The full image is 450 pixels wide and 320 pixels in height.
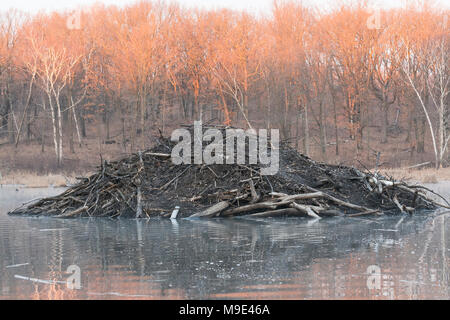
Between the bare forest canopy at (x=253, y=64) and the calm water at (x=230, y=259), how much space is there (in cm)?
2234

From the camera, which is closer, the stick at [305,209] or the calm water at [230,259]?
the calm water at [230,259]

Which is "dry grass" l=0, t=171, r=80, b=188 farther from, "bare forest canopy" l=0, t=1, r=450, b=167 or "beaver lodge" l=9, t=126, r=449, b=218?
"beaver lodge" l=9, t=126, r=449, b=218

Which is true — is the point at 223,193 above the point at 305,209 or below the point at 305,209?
above

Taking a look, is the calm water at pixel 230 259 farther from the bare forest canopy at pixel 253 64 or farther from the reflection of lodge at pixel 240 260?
the bare forest canopy at pixel 253 64

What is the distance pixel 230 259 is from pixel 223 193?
6152 millimetres

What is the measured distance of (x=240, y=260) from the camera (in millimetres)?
7535

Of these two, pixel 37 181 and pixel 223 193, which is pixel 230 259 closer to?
pixel 223 193

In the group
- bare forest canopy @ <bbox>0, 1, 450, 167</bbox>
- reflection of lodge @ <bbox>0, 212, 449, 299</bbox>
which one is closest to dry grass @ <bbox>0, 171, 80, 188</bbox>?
bare forest canopy @ <bbox>0, 1, 450, 167</bbox>

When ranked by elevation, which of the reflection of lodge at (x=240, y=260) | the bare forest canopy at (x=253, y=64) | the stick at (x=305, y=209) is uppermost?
the bare forest canopy at (x=253, y=64)

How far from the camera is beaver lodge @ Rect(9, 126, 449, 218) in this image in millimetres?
13484

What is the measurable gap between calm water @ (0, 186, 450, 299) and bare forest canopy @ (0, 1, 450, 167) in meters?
22.3

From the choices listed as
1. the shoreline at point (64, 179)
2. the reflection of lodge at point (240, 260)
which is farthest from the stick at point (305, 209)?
the shoreline at point (64, 179)

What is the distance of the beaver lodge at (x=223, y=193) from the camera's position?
13484 mm

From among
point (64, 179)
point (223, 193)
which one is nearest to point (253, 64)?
point (64, 179)
